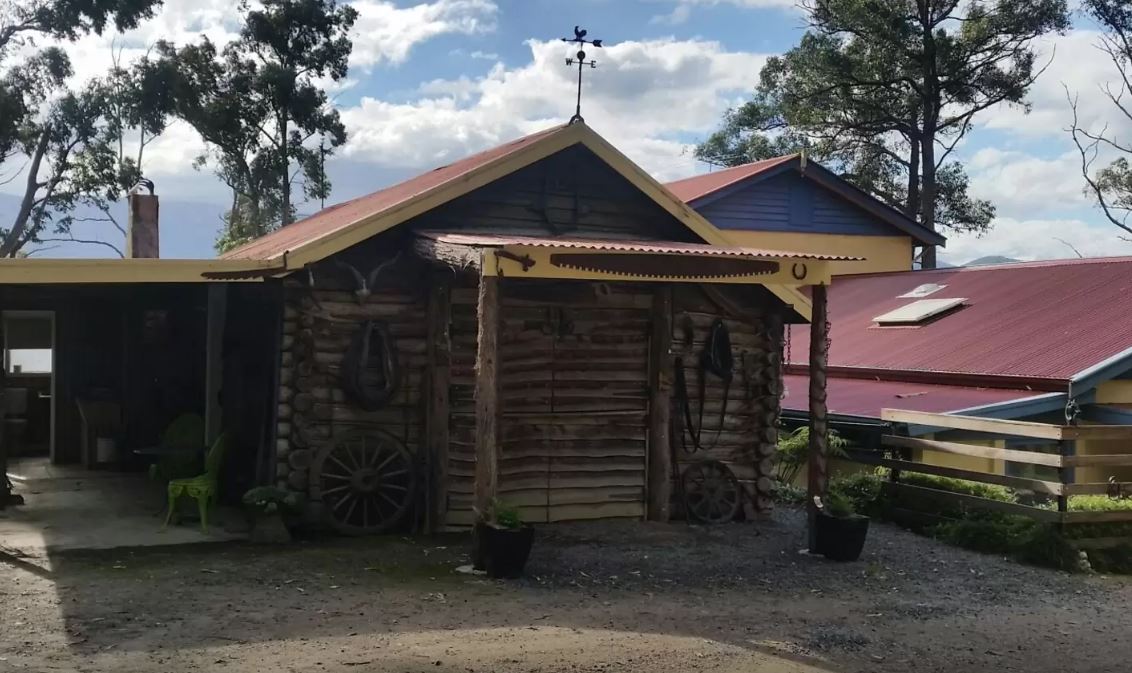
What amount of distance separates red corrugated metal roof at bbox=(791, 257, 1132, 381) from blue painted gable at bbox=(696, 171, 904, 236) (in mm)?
3408

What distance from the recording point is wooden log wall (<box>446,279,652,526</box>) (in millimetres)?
9703

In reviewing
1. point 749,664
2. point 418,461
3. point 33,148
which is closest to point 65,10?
point 33,148

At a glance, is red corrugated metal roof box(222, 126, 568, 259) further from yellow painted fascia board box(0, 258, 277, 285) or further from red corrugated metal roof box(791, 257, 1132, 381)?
red corrugated metal roof box(791, 257, 1132, 381)

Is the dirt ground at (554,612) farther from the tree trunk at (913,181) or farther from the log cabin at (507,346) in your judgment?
the tree trunk at (913,181)

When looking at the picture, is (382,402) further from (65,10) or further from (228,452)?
(65,10)

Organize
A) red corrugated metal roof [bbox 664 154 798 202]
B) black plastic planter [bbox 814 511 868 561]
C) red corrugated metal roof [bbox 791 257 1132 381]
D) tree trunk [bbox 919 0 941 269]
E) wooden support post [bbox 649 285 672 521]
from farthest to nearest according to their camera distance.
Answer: tree trunk [bbox 919 0 941 269]
red corrugated metal roof [bbox 664 154 798 202]
red corrugated metal roof [bbox 791 257 1132 381]
wooden support post [bbox 649 285 672 521]
black plastic planter [bbox 814 511 868 561]

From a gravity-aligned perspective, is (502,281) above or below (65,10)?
below

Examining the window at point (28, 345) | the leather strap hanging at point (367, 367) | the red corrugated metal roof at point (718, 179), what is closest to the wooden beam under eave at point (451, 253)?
the leather strap hanging at point (367, 367)

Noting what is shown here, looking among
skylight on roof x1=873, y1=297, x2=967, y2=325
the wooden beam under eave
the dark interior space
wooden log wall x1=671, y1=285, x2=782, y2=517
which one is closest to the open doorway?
the dark interior space

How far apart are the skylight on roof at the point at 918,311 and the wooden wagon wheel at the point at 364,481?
9.27 m

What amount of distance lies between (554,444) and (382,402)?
68.2 inches

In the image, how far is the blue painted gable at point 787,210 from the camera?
20.8 metres

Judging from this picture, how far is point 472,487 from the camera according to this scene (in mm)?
9758

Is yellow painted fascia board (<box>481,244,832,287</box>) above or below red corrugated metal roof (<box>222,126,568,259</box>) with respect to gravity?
below
